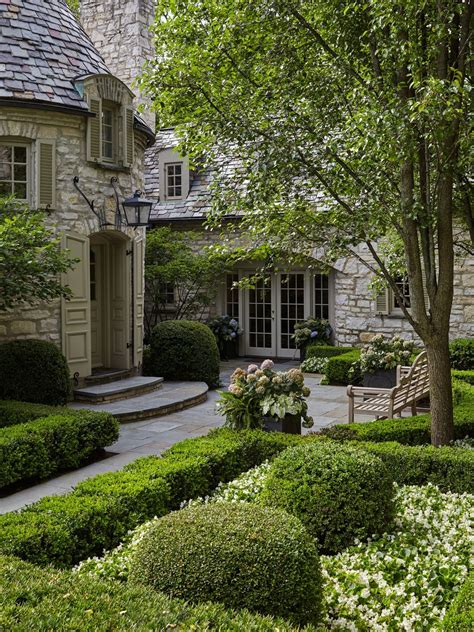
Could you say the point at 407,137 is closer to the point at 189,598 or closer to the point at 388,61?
the point at 388,61

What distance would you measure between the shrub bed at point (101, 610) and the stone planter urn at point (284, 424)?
395 cm

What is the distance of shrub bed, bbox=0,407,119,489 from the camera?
629 cm

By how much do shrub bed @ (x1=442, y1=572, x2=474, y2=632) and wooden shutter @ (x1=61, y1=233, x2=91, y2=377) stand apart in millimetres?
8091

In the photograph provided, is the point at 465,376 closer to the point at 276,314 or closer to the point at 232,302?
the point at 276,314

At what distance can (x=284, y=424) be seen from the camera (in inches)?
279

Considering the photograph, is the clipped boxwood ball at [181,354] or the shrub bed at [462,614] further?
the clipped boxwood ball at [181,354]

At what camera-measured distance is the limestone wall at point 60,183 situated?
383 inches

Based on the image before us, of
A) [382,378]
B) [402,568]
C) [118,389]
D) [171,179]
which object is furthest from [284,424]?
[171,179]

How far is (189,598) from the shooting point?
3.22 meters

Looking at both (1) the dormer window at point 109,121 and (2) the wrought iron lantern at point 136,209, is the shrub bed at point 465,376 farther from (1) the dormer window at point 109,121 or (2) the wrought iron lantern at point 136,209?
(1) the dormer window at point 109,121

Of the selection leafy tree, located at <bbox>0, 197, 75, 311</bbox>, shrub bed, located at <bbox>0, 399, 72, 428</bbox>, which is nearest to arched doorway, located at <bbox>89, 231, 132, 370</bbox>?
leafy tree, located at <bbox>0, 197, 75, 311</bbox>

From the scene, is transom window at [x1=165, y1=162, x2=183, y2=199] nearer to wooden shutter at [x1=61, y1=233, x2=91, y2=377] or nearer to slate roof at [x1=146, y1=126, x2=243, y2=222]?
slate roof at [x1=146, y1=126, x2=243, y2=222]

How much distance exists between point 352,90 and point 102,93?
A: 567 cm

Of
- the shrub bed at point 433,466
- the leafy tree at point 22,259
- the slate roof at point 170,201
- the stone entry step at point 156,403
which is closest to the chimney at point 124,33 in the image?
the slate roof at point 170,201
